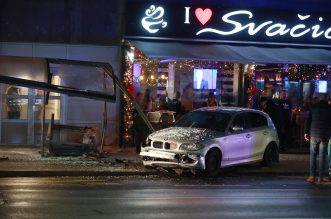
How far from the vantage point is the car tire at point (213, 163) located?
46.4 feet

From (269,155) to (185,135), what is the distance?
10.8ft

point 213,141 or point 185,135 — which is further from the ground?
point 185,135

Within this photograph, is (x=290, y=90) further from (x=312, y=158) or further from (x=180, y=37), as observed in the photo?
(x=312, y=158)

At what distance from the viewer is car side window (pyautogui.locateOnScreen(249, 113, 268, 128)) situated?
1596 cm

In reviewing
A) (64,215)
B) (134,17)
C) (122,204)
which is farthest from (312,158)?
(134,17)

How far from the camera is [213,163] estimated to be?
47.2 ft

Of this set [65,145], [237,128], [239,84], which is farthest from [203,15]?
[65,145]

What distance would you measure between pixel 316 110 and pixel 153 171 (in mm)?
4049

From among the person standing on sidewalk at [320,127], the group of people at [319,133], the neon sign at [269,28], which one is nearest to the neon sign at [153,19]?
the neon sign at [269,28]

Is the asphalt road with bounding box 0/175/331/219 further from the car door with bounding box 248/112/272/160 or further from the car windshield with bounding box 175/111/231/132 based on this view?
the car door with bounding box 248/112/272/160

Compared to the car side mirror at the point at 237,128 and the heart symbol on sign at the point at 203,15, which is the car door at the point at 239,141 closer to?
the car side mirror at the point at 237,128

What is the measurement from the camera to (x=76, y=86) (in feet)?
55.5

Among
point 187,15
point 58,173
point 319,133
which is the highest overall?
point 187,15

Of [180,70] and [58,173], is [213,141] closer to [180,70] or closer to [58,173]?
[58,173]
